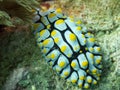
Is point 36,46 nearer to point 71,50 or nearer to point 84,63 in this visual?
point 71,50

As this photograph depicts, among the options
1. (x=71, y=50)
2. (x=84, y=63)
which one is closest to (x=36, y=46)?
(x=71, y=50)

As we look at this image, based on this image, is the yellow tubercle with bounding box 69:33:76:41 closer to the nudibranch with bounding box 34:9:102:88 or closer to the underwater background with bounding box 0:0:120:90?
the nudibranch with bounding box 34:9:102:88

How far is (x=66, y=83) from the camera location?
2303mm

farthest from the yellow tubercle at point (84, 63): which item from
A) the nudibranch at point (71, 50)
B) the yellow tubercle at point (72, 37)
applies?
the yellow tubercle at point (72, 37)

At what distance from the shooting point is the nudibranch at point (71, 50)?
220 cm

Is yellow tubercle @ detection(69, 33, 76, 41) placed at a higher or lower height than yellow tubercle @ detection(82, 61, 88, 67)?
higher

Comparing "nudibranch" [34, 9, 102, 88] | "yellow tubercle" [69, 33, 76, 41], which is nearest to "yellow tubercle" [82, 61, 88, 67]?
"nudibranch" [34, 9, 102, 88]

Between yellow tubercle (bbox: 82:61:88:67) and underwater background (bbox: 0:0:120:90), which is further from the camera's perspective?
underwater background (bbox: 0:0:120:90)

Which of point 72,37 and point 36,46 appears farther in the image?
point 36,46

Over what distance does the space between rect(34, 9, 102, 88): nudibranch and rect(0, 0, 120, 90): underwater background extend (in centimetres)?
9

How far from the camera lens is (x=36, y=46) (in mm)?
2428

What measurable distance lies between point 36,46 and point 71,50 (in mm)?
347

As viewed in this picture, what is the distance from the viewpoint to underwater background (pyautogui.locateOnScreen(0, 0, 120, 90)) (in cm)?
229

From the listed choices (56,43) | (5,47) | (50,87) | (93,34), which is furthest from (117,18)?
(5,47)
